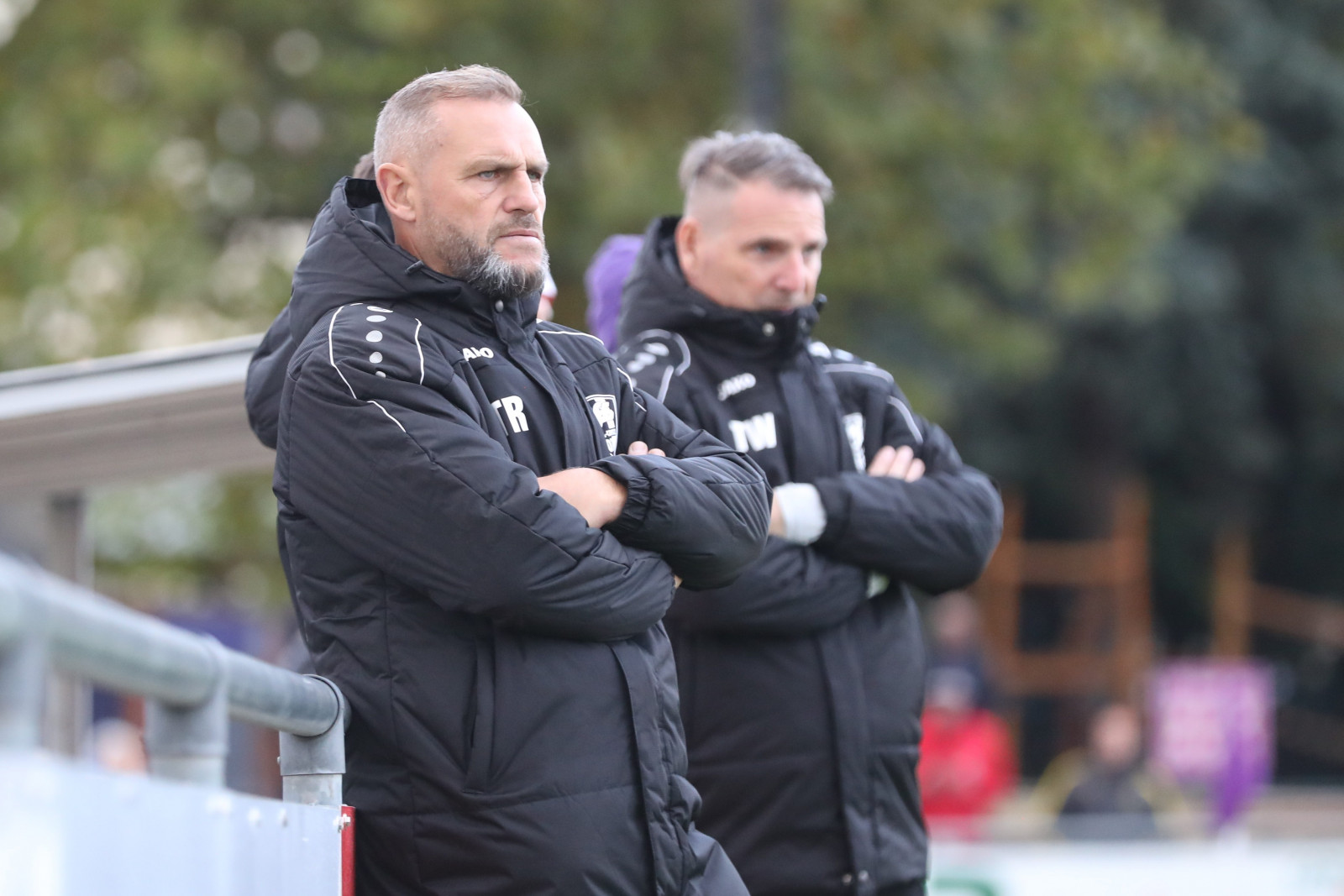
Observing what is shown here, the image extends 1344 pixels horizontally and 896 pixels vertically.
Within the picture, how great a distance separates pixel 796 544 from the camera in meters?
3.87

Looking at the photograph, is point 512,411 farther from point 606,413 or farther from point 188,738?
point 188,738

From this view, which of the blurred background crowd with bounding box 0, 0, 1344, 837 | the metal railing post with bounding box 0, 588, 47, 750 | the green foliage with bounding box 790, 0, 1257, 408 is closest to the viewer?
the metal railing post with bounding box 0, 588, 47, 750

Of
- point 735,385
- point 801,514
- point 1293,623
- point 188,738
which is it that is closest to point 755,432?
point 735,385

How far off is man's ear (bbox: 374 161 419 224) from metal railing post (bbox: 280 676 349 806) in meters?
0.77

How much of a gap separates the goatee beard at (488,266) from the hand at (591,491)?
298 mm

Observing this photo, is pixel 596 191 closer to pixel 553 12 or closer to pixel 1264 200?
pixel 553 12

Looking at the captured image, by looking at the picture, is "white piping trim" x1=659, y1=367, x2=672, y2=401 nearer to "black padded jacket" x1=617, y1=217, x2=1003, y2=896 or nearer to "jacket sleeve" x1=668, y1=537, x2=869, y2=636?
"black padded jacket" x1=617, y1=217, x2=1003, y2=896

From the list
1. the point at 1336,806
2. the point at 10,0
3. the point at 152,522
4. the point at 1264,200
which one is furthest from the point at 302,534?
the point at 1264,200

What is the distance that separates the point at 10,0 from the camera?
14.0 m

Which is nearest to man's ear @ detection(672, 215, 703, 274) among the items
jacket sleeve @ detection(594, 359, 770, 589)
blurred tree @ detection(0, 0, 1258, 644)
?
jacket sleeve @ detection(594, 359, 770, 589)

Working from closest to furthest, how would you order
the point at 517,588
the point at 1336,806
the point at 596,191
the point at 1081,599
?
the point at 517,588 → the point at 596,191 → the point at 1336,806 → the point at 1081,599

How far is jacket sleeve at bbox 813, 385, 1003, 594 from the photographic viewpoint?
389cm

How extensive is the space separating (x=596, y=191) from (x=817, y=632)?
927 cm

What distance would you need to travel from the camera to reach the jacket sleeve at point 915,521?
12.8 feet
